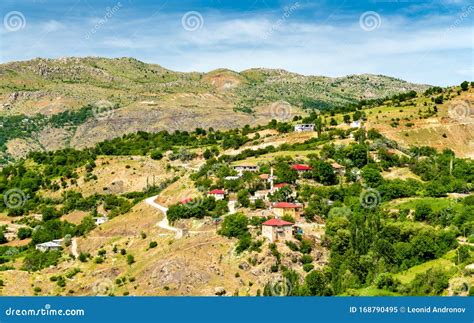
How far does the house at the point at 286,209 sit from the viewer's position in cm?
6538

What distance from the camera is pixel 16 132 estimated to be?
194 metres

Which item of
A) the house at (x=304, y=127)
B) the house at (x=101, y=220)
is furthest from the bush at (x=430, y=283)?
the house at (x=304, y=127)

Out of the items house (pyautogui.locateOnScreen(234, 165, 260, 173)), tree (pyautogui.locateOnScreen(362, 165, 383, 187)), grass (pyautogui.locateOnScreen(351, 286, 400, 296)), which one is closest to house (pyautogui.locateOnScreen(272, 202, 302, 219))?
tree (pyautogui.locateOnScreen(362, 165, 383, 187))

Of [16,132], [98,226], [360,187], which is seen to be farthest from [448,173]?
[16,132]

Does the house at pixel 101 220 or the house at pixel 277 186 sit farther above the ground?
the house at pixel 277 186

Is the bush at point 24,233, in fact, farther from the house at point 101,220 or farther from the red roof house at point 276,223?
the red roof house at point 276,223

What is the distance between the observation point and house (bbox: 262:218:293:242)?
60.2m

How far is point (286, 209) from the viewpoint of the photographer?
65.8m

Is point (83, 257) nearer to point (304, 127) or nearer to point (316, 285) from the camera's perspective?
point (316, 285)

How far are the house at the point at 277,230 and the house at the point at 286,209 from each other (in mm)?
4245

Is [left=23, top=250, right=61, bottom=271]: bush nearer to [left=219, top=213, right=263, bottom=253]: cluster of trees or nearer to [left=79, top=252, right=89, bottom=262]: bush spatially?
[left=79, top=252, right=89, bottom=262]: bush

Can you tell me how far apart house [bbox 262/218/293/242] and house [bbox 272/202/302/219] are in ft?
13.9

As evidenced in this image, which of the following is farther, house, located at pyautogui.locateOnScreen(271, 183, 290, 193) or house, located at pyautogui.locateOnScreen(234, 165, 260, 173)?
house, located at pyautogui.locateOnScreen(234, 165, 260, 173)

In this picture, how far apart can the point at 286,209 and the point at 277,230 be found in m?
5.88
